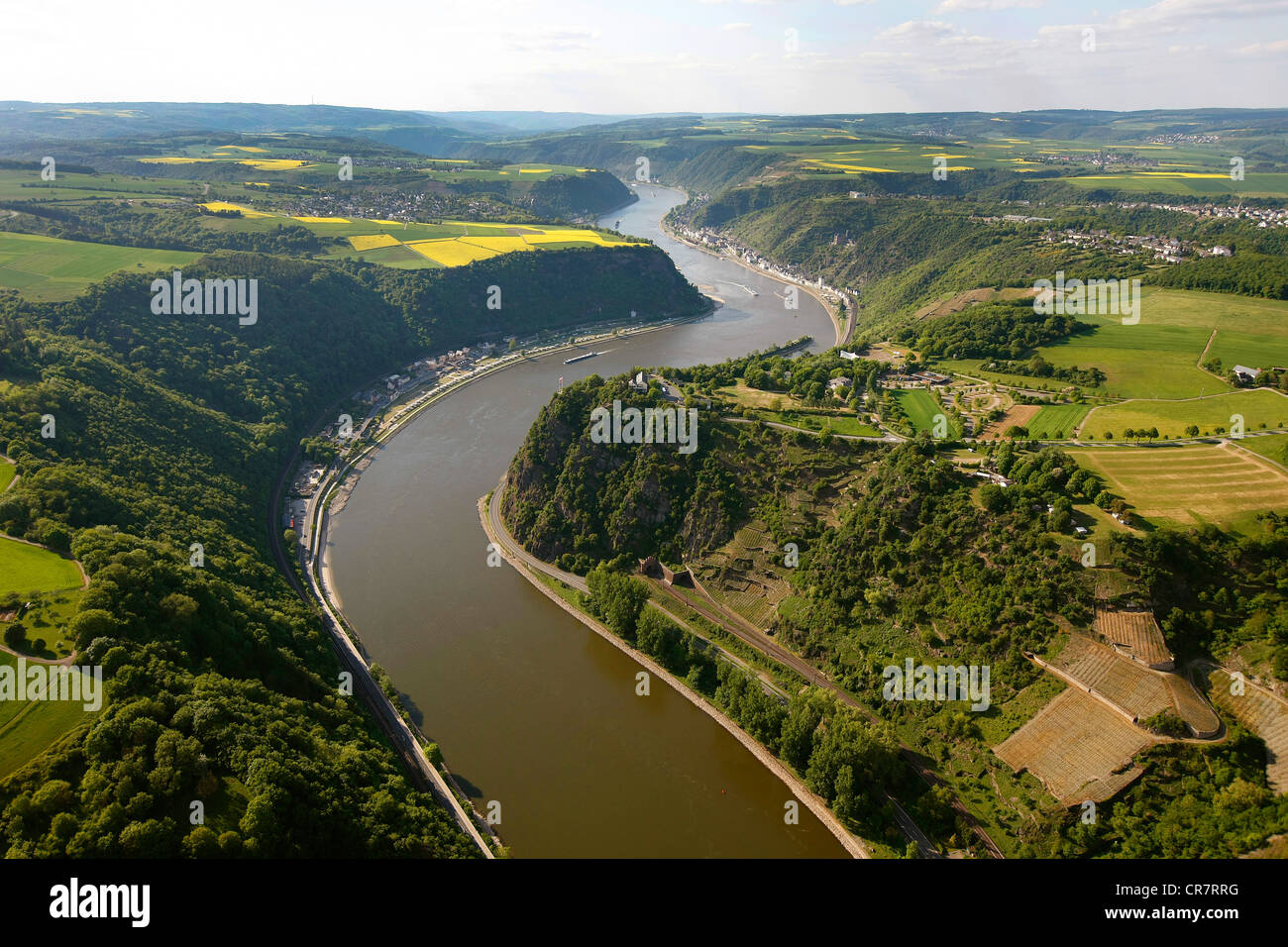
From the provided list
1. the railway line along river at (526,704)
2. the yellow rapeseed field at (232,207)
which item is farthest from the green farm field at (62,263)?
the railway line along river at (526,704)

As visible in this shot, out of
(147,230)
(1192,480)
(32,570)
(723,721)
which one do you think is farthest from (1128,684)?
(147,230)

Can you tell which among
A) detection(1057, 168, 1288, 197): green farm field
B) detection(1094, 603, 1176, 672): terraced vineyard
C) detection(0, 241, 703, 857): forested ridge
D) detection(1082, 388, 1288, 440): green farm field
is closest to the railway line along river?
detection(0, 241, 703, 857): forested ridge

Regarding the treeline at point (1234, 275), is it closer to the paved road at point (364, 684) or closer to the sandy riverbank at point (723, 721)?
the sandy riverbank at point (723, 721)

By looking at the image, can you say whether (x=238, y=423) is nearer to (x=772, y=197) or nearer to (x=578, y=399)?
(x=578, y=399)

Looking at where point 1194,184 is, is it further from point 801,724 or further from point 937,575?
point 801,724

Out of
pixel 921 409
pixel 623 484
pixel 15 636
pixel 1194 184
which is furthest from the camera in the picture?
pixel 1194 184

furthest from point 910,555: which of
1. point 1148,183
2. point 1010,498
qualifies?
point 1148,183
